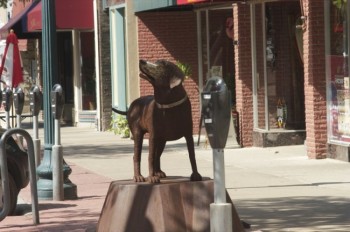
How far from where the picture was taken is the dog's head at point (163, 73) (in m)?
8.74

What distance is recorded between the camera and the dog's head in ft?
28.7

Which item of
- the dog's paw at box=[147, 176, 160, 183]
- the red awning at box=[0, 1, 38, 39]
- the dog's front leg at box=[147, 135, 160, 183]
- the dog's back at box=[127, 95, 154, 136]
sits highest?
the red awning at box=[0, 1, 38, 39]

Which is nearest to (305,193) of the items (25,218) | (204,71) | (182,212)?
(25,218)

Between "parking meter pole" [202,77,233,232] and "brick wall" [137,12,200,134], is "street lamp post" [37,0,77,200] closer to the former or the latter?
"parking meter pole" [202,77,233,232]

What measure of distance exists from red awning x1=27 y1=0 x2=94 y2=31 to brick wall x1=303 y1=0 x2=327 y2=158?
1195 cm

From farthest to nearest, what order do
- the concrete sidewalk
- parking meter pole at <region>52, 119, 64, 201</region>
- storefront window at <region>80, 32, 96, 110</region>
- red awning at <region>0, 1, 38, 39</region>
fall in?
storefront window at <region>80, 32, 96, 110</region> < red awning at <region>0, 1, 38, 39</region> < parking meter pole at <region>52, 119, 64, 201</region> < the concrete sidewalk

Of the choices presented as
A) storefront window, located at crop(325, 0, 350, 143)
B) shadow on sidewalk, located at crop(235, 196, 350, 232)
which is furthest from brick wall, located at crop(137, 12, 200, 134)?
shadow on sidewalk, located at crop(235, 196, 350, 232)

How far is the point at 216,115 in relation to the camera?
701cm

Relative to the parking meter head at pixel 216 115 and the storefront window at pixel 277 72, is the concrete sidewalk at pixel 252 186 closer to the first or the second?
the storefront window at pixel 277 72

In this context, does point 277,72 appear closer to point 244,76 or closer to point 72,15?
point 244,76

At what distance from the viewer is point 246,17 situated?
64.5 feet

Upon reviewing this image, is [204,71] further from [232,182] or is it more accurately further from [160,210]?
[160,210]

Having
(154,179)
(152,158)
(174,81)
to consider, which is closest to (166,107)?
(174,81)

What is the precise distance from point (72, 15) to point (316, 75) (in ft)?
40.7
